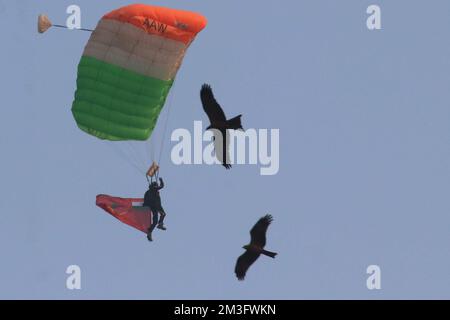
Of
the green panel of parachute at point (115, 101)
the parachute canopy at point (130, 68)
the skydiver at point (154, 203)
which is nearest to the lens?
the parachute canopy at point (130, 68)

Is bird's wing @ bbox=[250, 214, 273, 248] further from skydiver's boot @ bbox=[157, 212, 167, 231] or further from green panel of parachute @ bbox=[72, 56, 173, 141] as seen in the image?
green panel of parachute @ bbox=[72, 56, 173, 141]

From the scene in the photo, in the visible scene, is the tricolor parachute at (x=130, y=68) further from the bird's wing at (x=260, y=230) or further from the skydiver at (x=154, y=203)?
the bird's wing at (x=260, y=230)

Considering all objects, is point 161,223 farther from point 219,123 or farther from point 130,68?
point 130,68

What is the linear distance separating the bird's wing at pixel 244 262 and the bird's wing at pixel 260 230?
0.54 m

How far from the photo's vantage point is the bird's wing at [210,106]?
35.6 metres

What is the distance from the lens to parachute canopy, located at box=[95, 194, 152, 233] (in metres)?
36.0

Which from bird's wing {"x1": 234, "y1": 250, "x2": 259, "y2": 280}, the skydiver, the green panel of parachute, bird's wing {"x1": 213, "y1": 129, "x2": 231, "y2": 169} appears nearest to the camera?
the green panel of parachute

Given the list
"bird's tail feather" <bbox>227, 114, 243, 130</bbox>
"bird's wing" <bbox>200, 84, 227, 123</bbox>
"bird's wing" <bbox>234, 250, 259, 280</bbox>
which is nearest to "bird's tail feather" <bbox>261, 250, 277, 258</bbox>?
"bird's wing" <bbox>234, 250, 259, 280</bbox>

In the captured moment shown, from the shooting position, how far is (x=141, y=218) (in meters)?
36.1

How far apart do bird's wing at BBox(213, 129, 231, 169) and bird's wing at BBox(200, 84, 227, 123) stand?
0.35 m

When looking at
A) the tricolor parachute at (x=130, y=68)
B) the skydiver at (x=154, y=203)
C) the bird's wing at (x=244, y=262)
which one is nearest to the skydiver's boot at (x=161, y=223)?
the skydiver at (x=154, y=203)
